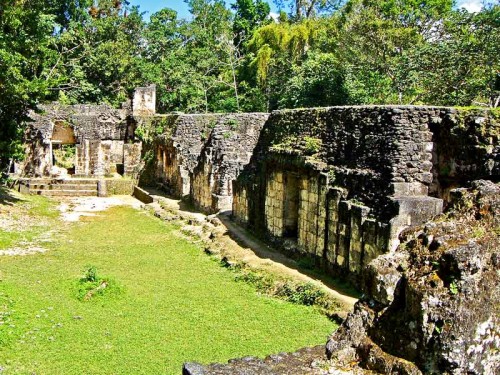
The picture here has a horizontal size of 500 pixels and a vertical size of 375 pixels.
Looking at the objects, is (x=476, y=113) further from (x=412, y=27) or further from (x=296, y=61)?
(x=296, y=61)

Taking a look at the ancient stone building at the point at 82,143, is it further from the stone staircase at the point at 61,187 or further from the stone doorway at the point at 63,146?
the stone staircase at the point at 61,187

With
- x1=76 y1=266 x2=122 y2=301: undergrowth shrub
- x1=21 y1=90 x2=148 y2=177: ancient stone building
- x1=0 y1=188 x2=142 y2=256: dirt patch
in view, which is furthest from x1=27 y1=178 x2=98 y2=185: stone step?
x1=76 y1=266 x2=122 y2=301: undergrowth shrub

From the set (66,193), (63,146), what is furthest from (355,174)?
(63,146)

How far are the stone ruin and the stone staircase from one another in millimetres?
2501

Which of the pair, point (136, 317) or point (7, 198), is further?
point (7, 198)

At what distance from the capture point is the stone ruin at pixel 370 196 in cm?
457

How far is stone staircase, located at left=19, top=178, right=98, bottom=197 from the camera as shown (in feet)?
74.3

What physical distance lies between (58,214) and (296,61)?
53.3ft

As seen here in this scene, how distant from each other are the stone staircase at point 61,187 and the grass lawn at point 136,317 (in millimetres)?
9294

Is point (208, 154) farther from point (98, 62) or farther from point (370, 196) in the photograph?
point (98, 62)

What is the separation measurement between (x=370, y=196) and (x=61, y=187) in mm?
16672

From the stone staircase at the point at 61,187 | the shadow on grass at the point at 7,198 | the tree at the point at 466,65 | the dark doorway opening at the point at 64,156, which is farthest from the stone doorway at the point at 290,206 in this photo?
the dark doorway opening at the point at 64,156

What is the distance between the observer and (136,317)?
966cm

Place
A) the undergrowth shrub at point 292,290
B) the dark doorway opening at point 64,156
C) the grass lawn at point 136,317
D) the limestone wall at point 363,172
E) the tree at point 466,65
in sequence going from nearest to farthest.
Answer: the grass lawn at point 136,317, the limestone wall at point 363,172, the undergrowth shrub at point 292,290, the tree at point 466,65, the dark doorway opening at point 64,156
